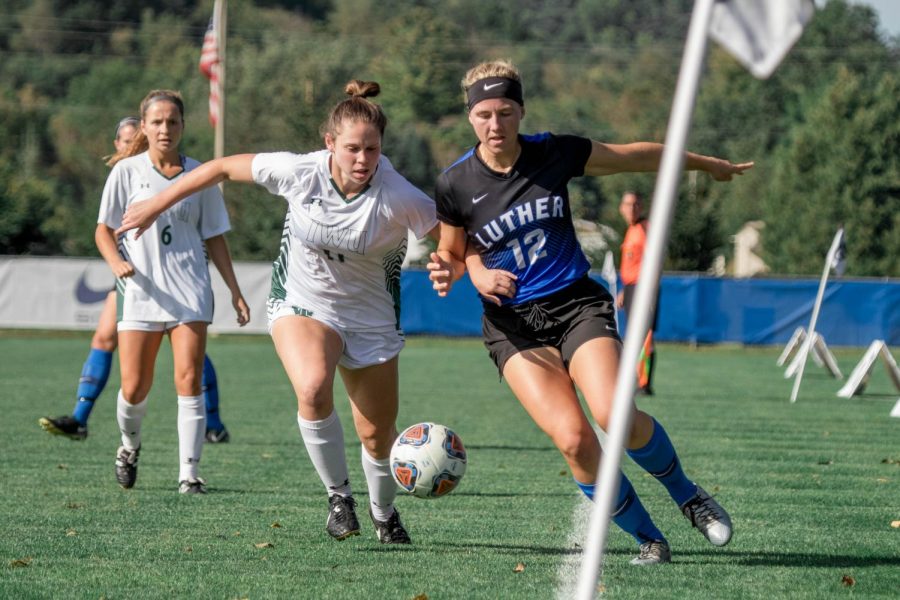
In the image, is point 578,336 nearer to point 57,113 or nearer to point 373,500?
point 373,500

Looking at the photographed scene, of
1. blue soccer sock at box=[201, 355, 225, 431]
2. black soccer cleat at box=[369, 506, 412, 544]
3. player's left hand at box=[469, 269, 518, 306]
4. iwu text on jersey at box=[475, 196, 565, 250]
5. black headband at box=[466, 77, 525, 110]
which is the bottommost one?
blue soccer sock at box=[201, 355, 225, 431]

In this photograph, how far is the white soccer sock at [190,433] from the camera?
26.3 feet

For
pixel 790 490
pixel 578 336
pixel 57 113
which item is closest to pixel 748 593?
pixel 578 336

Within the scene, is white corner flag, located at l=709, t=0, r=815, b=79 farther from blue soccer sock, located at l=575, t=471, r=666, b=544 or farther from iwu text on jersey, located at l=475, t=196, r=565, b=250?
blue soccer sock, located at l=575, t=471, r=666, b=544

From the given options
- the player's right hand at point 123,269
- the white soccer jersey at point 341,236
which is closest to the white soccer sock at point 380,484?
the white soccer jersey at point 341,236

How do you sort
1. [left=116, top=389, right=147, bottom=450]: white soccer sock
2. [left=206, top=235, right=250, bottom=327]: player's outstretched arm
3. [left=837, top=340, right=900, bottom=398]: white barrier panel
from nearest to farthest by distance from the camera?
1. [left=116, top=389, right=147, bottom=450]: white soccer sock
2. [left=206, top=235, right=250, bottom=327]: player's outstretched arm
3. [left=837, top=340, right=900, bottom=398]: white barrier panel

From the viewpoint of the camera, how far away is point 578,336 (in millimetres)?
5766

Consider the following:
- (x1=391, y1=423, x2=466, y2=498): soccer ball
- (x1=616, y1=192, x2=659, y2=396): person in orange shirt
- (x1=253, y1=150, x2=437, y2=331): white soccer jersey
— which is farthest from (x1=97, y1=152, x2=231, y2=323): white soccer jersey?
(x1=616, y1=192, x2=659, y2=396): person in orange shirt

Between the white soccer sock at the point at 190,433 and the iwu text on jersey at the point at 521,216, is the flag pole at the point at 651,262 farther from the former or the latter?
the white soccer sock at the point at 190,433

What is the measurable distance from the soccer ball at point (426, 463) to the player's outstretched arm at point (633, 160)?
1.40m

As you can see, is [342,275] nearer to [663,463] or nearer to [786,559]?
[663,463]

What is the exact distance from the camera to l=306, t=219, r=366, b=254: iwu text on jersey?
6125 millimetres

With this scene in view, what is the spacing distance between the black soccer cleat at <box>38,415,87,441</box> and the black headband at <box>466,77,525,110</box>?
467cm

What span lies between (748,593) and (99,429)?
8.16 meters
